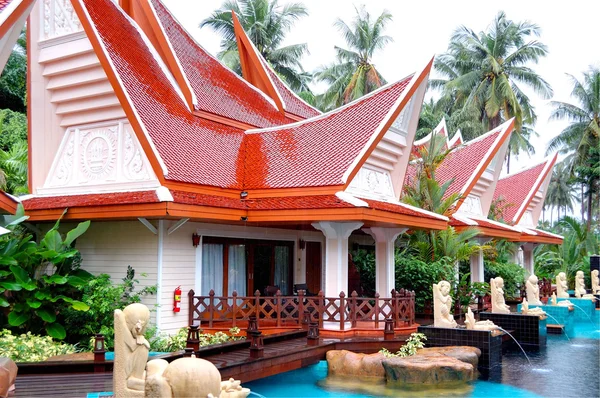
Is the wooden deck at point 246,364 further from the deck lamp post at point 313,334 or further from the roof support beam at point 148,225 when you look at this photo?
the roof support beam at point 148,225

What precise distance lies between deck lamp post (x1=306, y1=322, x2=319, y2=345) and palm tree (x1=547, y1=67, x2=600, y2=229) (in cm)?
3427

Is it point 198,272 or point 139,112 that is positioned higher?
point 139,112

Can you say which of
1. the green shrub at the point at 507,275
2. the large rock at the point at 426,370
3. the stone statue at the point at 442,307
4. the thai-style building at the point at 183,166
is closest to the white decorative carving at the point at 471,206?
the green shrub at the point at 507,275

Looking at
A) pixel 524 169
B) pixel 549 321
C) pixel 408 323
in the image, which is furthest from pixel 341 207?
pixel 524 169

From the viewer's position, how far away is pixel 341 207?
12453mm

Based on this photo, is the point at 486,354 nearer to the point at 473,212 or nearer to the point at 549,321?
the point at 549,321

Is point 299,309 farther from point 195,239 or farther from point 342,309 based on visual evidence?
point 195,239

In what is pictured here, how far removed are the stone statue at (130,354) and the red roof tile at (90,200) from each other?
576cm

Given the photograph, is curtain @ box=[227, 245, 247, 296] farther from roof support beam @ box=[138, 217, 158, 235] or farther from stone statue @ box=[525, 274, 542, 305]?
stone statue @ box=[525, 274, 542, 305]

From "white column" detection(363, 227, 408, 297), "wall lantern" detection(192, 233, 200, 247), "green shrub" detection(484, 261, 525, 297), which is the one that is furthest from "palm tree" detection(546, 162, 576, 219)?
"wall lantern" detection(192, 233, 200, 247)

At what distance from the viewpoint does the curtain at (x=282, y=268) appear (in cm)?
1611

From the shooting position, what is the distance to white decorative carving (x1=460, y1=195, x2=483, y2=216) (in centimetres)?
2208

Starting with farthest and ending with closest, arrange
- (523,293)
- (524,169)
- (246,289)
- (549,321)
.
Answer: (524,169)
(523,293)
(549,321)
(246,289)

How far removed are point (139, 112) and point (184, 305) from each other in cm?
405
